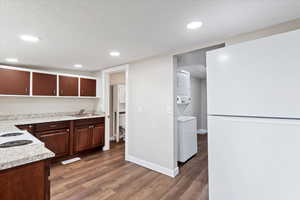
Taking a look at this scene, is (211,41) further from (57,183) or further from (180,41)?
(57,183)

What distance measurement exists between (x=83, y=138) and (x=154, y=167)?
1862 millimetres

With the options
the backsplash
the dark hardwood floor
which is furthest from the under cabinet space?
the backsplash

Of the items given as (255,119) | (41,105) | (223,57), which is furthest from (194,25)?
(41,105)

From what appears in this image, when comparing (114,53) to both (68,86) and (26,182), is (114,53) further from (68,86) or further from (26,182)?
(26,182)

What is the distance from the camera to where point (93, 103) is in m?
4.27

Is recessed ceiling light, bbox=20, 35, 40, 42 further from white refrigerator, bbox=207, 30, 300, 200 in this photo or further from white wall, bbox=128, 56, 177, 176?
white refrigerator, bbox=207, 30, 300, 200

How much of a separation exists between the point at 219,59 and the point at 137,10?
0.87m

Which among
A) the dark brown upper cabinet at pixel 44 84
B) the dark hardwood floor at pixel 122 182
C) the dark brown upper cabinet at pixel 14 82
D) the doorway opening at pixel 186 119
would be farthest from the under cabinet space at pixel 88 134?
the doorway opening at pixel 186 119

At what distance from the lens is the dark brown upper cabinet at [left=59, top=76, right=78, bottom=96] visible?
3.39m

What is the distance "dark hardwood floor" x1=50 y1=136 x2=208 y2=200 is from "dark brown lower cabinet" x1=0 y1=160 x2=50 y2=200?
1.03 metres

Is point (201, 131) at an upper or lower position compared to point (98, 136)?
lower

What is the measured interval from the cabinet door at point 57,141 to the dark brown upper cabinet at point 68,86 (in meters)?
0.97

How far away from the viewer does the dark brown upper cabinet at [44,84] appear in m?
3.02

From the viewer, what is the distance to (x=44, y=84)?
3.14 m
